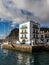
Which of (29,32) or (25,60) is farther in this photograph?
(29,32)

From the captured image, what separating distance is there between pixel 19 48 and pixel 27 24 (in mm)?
22936

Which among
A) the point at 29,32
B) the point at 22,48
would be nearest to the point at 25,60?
the point at 22,48

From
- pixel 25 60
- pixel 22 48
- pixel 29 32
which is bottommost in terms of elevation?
pixel 25 60

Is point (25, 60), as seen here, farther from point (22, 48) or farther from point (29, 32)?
point (29, 32)

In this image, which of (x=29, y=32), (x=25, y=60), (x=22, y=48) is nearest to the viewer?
(x=25, y=60)

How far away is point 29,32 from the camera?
8388cm

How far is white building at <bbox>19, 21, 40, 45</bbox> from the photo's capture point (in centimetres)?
8400

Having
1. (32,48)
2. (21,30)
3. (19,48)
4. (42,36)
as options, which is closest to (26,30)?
(21,30)

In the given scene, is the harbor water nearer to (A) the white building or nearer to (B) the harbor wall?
(B) the harbor wall

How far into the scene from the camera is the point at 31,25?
84625 millimetres

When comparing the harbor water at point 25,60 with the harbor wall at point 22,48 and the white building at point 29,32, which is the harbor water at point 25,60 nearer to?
the harbor wall at point 22,48

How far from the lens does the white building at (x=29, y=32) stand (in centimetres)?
8400

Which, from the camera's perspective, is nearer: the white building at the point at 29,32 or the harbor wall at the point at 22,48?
the harbor wall at the point at 22,48

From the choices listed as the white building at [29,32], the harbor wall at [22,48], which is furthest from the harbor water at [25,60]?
the white building at [29,32]
